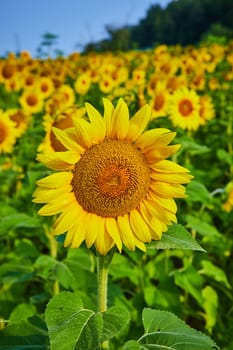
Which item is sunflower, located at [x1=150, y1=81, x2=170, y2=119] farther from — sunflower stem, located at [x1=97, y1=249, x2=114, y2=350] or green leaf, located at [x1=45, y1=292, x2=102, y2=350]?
green leaf, located at [x1=45, y1=292, x2=102, y2=350]

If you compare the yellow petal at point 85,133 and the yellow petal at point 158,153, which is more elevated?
the yellow petal at point 85,133

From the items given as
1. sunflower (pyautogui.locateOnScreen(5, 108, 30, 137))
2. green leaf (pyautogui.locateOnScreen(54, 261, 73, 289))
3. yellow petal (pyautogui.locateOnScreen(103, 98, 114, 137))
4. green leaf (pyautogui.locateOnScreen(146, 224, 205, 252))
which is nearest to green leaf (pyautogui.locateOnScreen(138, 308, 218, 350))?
green leaf (pyautogui.locateOnScreen(146, 224, 205, 252))

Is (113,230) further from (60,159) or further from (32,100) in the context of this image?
(32,100)

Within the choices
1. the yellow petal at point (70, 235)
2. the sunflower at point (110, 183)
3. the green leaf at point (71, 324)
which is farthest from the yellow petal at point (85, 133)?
the green leaf at point (71, 324)

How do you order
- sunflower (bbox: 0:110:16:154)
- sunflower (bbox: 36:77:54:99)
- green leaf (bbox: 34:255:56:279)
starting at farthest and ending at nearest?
sunflower (bbox: 36:77:54:99), sunflower (bbox: 0:110:16:154), green leaf (bbox: 34:255:56:279)

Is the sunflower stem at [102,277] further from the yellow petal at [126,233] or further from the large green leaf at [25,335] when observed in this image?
the large green leaf at [25,335]

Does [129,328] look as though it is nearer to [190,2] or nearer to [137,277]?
Result: [137,277]

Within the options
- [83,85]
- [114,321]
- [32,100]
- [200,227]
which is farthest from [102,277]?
[83,85]
